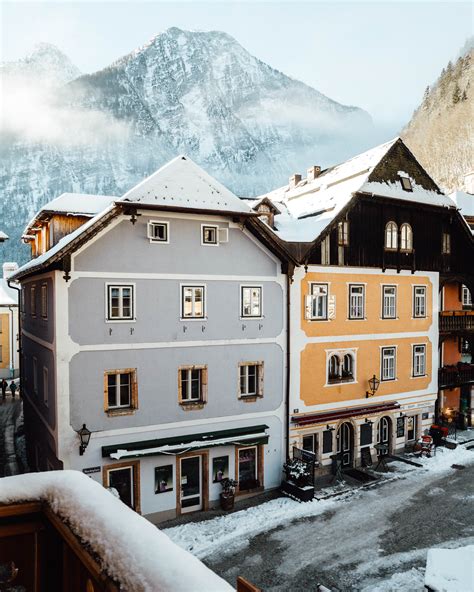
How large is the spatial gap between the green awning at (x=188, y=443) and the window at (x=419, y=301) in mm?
11044

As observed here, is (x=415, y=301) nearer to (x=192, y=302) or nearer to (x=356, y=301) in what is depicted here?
(x=356, y=301)

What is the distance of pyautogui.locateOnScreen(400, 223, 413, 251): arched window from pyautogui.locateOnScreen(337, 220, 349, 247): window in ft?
12.0

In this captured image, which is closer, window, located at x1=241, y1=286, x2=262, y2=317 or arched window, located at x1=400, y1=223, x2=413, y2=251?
window, located at x1=241, y1=286, x2=262, y2=317

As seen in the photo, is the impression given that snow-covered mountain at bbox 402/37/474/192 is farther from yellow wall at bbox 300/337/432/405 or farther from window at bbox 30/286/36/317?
window at bbox 30/286/36/317

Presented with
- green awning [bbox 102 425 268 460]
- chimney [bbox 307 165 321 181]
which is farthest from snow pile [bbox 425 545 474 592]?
chimney [bbox 307 165 321 181]

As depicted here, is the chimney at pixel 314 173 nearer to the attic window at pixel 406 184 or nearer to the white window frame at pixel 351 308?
the attic window at pixel 406 184

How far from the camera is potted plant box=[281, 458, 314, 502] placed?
1972 centimetres

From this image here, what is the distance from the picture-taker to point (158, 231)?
18.6m

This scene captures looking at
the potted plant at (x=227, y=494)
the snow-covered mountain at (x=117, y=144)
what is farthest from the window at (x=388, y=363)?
the snow-covered mountain at (x=117, y=144)

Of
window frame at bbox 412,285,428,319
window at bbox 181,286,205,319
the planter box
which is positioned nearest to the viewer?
window at bbox 181,286,205,319

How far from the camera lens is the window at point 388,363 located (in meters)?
24.9

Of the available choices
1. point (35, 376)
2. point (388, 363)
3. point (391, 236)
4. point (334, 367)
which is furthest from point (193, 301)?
point (388, 363)

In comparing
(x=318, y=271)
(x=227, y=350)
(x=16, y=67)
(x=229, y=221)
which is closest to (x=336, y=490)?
(x=227, y=350)

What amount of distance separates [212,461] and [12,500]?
17.6 metres
